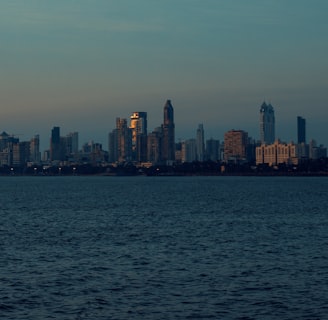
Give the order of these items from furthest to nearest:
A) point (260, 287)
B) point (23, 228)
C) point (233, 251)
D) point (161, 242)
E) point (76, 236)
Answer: point (23, 228), point (76, 236), point (161, 242), point (233, 251), point (260, 287)

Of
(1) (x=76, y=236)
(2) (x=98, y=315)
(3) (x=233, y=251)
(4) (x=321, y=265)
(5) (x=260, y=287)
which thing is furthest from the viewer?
(1) (x=76, y=236)

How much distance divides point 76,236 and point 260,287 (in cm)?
2621

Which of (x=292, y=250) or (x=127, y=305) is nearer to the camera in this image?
(x=127, y=305)

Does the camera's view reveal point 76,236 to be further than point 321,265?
Yes

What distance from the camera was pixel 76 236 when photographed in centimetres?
5997

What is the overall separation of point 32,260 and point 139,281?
382 inches

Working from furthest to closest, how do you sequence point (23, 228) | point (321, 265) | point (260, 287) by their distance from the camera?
point (23, 228)
point (321, 265)
point (260, 287)

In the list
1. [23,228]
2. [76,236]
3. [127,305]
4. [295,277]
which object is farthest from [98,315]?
[23,228]

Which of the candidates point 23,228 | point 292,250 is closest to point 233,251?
point 292,250

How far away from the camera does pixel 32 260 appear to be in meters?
45.4

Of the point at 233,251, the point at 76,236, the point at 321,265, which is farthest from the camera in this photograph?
the point at 76,236

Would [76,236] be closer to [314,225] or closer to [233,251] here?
[233,251]

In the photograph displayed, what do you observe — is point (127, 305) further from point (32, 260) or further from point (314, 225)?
point (314, 225)

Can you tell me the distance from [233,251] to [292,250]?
3.79m
